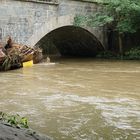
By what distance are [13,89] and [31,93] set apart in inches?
29.8

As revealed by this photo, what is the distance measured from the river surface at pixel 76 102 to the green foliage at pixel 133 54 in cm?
531

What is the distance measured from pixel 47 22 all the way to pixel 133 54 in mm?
4482

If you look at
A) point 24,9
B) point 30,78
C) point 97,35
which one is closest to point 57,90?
point 30,78

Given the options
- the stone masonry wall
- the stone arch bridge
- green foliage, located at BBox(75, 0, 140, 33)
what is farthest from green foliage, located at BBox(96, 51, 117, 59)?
the stone masonry wall

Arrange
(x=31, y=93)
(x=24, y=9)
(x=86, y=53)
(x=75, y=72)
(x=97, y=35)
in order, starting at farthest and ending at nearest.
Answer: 1. (x=86, y=53)
2. (x=97, y=35)
3. (x=24, y=9)
4. (x=75, y=72)
5. (x=31, y=93)

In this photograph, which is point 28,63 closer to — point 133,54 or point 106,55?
point 133,54

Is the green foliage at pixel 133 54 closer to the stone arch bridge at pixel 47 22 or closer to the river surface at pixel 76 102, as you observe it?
the stone arch bridge at pixel 47 22

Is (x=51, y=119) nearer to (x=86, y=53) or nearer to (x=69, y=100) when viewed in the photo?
(x=69, y=100)

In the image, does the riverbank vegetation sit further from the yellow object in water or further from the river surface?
the river surface

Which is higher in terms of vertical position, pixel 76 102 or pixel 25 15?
pixel 25 15

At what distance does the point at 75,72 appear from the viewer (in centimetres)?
1333

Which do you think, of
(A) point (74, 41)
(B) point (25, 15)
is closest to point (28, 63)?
(B) point (25, 15)

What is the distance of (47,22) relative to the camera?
55.2 feet

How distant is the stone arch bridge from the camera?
15.4 m
